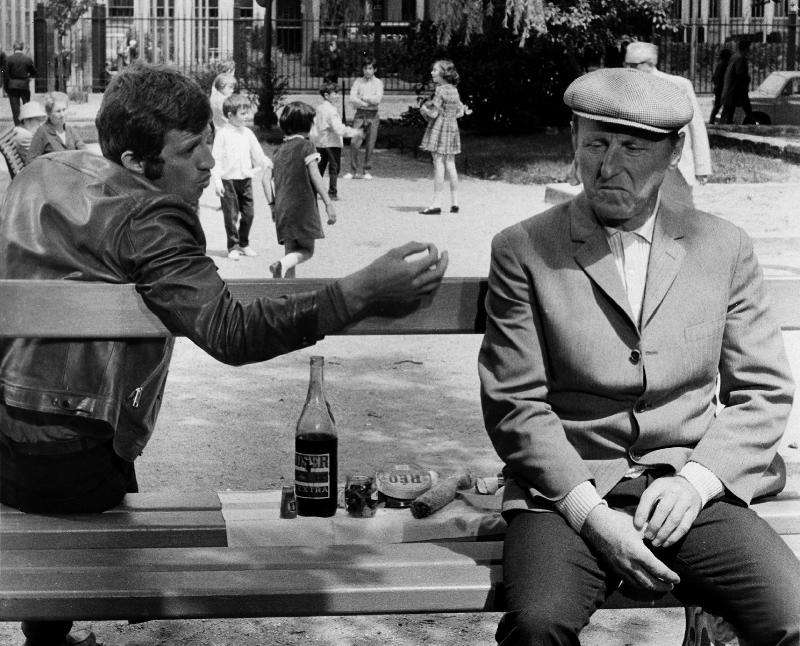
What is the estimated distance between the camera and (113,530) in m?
3.39

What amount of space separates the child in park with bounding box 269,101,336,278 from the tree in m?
25.6

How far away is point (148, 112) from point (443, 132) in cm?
1339

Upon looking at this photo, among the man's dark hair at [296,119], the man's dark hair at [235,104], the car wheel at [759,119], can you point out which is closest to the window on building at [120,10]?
the car wheel at [759,119]

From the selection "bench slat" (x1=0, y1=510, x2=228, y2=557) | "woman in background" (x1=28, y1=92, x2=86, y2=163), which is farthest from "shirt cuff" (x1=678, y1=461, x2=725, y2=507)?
"woman in background" (x1=28, y1=92, x2=86, y2=163)

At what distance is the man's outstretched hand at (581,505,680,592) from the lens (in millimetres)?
3014

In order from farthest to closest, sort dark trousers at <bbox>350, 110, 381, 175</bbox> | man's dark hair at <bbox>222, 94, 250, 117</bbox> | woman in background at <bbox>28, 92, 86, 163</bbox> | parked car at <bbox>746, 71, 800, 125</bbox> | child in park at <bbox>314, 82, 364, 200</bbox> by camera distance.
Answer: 1. parked car at <bbox>746, 71, 800, 125</bbox>
2. dark trousers at <bbox>350, 110, 381, 175</bbox>
3. child in park at <bbox>314, 82, 364, 200</bbox>
4. man's dark hair at <bbox>222, 94, 250, 117</bbox>
5. woman in background at <bbox>28, 92, 86, 163</bbox>

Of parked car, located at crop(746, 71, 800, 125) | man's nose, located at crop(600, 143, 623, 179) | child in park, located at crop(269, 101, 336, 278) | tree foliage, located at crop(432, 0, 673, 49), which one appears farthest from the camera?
parked car, located at crop(746, 71, 800, 125)

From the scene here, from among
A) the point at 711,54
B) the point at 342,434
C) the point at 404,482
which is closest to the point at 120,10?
the point at 711,54

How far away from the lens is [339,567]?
3.21m

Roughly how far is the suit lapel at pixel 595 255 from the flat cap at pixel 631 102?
0.23 metres

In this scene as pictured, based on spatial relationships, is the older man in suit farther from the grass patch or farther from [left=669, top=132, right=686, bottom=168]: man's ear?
the grass patch

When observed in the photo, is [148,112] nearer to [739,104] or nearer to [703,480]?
[703,480]

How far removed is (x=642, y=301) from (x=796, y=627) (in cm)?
82

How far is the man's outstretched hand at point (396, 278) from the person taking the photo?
3.23m
